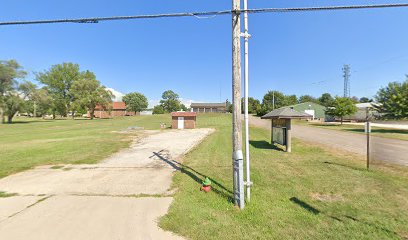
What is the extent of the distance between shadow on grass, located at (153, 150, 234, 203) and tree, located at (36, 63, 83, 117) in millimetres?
70851

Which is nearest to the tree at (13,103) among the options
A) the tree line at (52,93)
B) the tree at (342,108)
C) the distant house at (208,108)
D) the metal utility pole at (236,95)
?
the tree line at (52,93)

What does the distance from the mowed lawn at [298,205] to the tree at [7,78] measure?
5126 cm

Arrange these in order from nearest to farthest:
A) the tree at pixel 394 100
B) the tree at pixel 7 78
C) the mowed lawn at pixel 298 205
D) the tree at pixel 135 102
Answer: the mowed lawn at pixel 298 205 < the tree at pixel 394 100 < the tree at pixel 7 78 < the tree at pixel 135 102

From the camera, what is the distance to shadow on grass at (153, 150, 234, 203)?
18.1 feet

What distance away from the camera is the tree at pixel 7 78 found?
1620 inches

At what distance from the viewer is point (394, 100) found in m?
24.5

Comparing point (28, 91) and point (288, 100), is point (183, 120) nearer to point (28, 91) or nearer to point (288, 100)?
point (28, 91)

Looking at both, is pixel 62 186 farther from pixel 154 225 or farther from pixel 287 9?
pixel 287 9

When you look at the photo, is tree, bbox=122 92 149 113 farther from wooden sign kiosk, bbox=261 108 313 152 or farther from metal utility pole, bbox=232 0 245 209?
metal utility pole, bbox=232 0 245 209

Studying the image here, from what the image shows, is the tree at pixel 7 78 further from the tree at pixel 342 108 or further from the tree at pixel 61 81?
the tree at pixel 342 108

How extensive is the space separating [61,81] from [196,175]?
7941 centimetres

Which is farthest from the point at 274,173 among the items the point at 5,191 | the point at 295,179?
the point at 5,191

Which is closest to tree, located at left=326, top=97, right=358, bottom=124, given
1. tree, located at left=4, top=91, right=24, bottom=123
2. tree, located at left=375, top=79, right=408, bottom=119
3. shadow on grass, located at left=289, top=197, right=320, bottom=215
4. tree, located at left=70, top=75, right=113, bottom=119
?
tree, located at left=375, top=79, right=408, bottom=119

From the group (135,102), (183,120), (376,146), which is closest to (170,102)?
(135,102)
